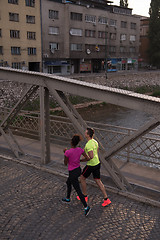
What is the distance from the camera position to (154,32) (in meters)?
53.5

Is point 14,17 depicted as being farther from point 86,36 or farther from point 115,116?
point 115,116

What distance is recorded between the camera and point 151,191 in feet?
20.1

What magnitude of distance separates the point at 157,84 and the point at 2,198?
4196 centimetres

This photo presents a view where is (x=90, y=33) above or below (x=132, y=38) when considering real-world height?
below

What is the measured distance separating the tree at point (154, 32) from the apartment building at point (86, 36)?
13.4 ft

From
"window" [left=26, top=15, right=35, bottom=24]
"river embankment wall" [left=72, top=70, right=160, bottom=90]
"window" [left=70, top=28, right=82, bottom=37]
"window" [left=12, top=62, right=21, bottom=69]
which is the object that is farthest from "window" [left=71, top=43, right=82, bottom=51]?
"window" [left=12, top=62, right=21, bottom=69]

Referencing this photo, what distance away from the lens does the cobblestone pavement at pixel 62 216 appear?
15.4 ft

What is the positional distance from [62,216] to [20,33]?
1413 inches

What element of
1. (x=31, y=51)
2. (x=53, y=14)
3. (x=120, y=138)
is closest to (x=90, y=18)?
(x=53, y=14)

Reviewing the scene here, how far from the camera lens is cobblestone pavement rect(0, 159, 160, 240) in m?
4.70

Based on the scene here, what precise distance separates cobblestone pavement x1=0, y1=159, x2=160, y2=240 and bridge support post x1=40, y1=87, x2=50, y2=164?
3.96ft

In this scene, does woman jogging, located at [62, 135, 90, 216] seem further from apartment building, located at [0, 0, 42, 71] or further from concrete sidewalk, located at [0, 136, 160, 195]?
apartment building, located at [0, 0, 42, 71]

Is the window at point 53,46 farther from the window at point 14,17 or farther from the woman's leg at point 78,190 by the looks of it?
the woman's leg at point 78,190

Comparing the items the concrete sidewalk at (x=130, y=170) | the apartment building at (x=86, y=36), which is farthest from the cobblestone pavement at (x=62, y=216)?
the apartment building at (x=86, y=36)
